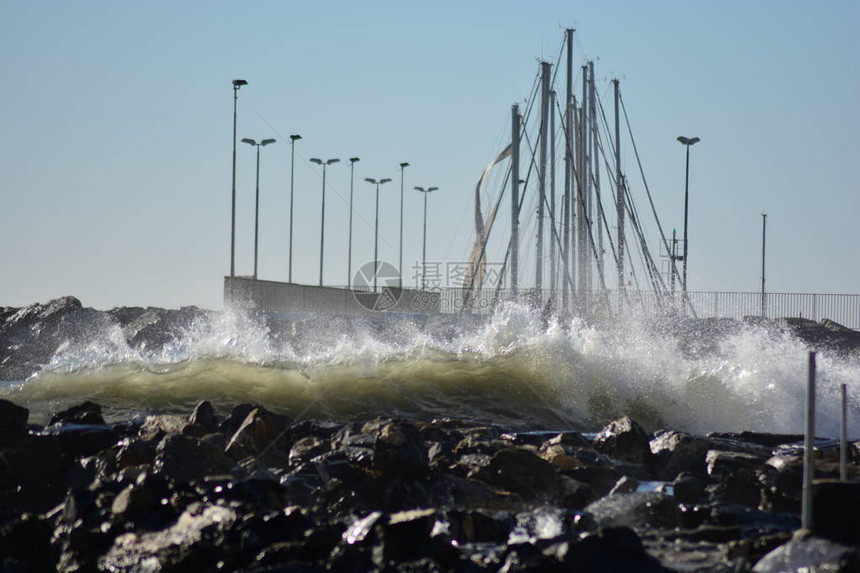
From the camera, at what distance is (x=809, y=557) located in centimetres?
615

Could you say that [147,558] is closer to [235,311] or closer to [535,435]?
[535,435]

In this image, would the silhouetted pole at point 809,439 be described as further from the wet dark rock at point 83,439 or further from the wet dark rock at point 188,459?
the wet dark rock at point 83,439

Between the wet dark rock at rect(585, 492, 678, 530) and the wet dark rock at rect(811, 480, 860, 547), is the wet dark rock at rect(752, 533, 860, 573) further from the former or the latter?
the wet dark rock at rect(585, 492, 678, 530)

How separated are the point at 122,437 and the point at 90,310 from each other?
33297 millimetres

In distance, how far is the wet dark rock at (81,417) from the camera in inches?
474

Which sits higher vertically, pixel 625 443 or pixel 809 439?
pixel 809 439

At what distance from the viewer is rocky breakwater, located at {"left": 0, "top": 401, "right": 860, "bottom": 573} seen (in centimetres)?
648

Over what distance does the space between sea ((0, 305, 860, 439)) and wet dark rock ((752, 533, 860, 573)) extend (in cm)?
976

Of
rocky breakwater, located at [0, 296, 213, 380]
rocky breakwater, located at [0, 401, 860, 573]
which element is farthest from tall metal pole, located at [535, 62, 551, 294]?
rocky breakwater, located at [0, 401, 860, 573]

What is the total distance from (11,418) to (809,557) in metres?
7.63

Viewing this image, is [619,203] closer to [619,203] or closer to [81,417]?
[619,203]

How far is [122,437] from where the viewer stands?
1105 cm

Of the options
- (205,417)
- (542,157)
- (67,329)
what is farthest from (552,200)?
(205,417)

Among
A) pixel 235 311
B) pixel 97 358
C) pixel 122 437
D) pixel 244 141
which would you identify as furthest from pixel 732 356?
pixel 244 141
